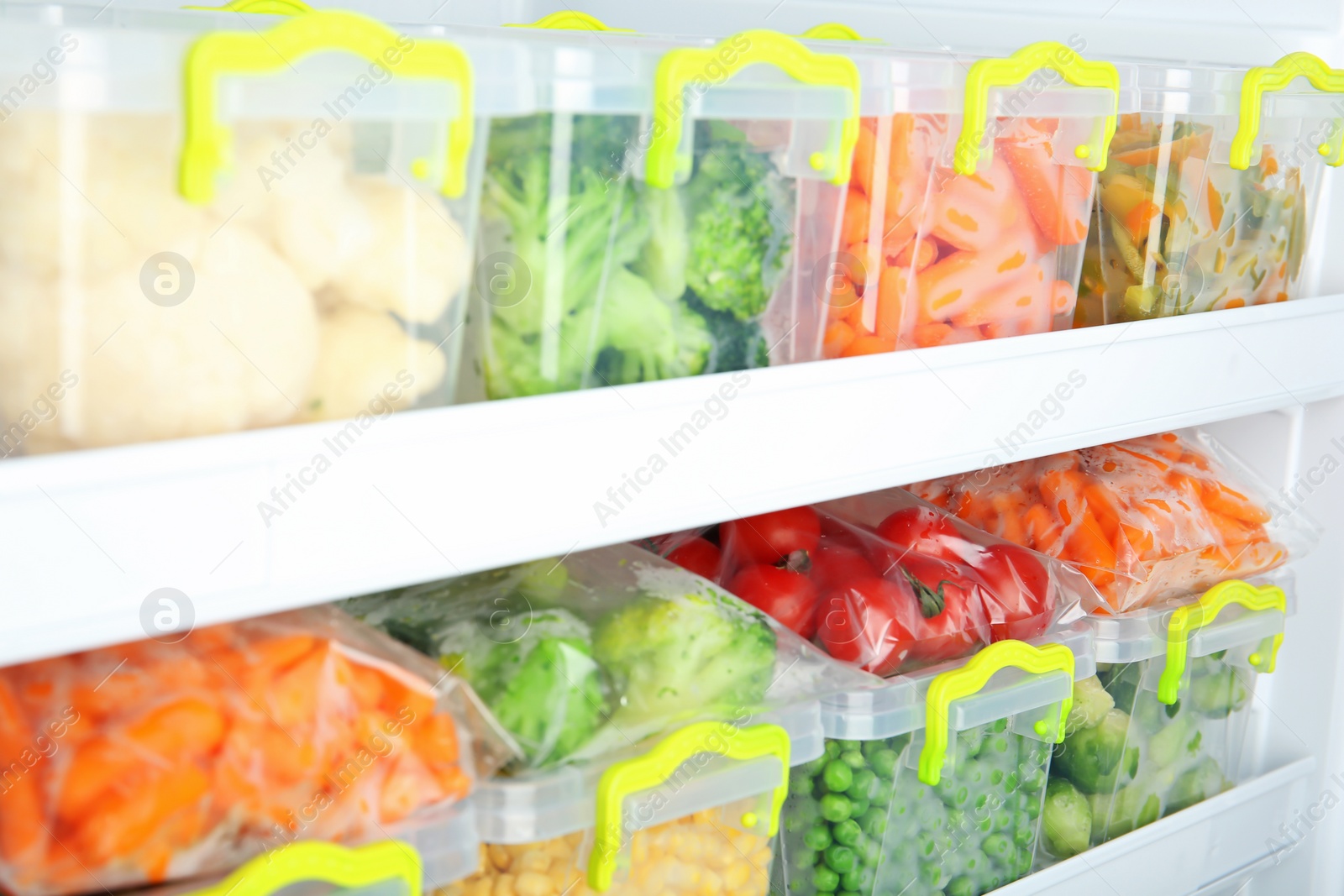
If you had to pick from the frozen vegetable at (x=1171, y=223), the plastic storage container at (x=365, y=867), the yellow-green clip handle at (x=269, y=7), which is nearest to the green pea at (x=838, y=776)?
the plastic storage container at (x=365, y=867)

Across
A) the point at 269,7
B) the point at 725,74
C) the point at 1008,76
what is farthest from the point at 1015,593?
the point at 269,7

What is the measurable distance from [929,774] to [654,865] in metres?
0.24

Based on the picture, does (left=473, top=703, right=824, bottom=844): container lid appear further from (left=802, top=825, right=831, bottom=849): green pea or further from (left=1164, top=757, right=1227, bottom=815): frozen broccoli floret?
(left=1164, top=757, right=1227, bottom=815): frozen broccoli floret

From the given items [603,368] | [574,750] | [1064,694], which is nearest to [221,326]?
[603,368]

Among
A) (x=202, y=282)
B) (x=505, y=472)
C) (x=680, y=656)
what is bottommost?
(x=680, y=656)

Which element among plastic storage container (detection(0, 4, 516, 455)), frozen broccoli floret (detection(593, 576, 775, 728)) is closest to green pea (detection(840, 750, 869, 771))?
frozen broccoli floret (detection(593, 576, 775, 728))

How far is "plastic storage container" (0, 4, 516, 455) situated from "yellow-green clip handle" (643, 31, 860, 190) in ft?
0.33

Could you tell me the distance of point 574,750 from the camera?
0.74 meters

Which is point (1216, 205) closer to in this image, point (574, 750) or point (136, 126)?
point (574, 750)

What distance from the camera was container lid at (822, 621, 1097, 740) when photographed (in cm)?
87

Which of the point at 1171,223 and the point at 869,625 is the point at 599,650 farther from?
the point at 1171,223

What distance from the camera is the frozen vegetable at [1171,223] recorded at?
0.98m

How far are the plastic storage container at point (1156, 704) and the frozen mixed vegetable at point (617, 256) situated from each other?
1.82 feet

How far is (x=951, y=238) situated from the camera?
87 cm
